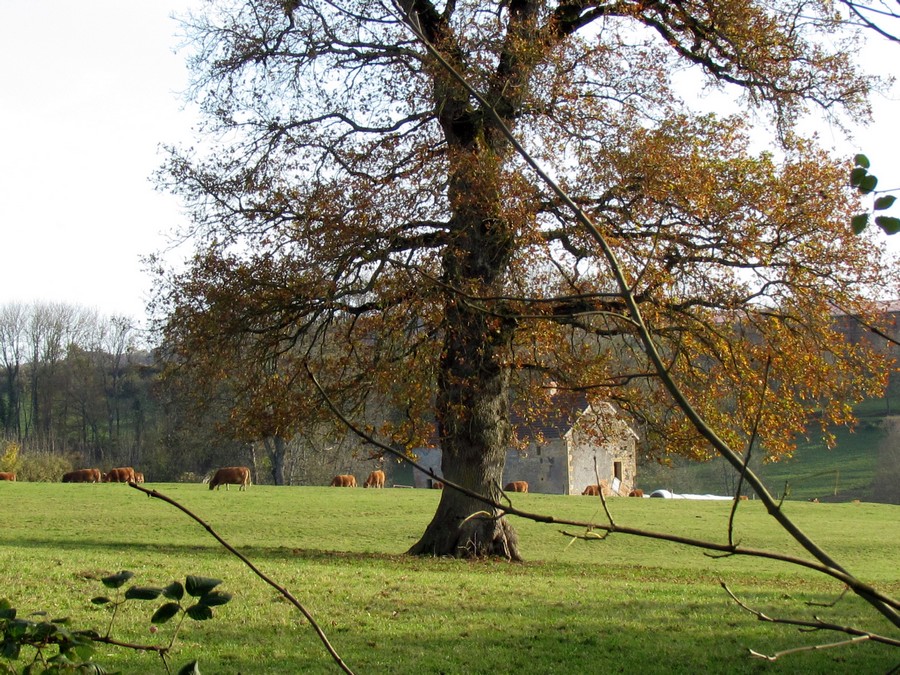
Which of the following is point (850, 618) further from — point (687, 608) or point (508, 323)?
point (508, 323)

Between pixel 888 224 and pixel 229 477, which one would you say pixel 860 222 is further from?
pixel 229 477

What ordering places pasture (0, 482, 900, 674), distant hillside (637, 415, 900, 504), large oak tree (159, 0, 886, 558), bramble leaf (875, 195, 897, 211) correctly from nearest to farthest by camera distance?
bramble leaf (875, 195, 897, 211) → pasture (0, 482, 900, 674) → large oak tree (159, 0, 886, 558) → distant hillside (637, 415, 900, 504)

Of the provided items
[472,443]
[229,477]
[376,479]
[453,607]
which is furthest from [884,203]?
[376,479]

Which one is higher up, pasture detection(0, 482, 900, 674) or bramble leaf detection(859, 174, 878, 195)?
bramble leaf detection(859, 174, 878, 195)

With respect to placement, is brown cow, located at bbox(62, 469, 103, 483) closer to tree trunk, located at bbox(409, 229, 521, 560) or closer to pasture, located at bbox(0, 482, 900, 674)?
pasture, located at bbox(0, 482, 900, 674)

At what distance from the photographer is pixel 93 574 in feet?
29.7

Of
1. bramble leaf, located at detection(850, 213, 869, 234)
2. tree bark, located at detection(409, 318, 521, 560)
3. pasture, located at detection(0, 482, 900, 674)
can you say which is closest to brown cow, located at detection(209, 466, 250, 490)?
pasture, located at detection(0, 482, 900, 674)

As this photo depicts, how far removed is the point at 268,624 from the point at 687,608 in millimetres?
3856

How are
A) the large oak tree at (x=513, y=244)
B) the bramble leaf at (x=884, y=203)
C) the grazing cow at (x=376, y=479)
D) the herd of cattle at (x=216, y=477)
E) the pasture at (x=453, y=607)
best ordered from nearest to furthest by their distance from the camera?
1. the bramble leaf at (x=884, y=203)
2. the pasture at (x=453, y=607)
3. the large oak tree at (x=513, y=244)
4. the herd of cattle at (x=216, y=477)
5. the grazing cow at (x=376, y=479)

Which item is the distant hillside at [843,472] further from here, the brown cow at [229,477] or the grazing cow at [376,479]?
the brown cow at [229,477]

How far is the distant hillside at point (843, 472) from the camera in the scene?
194 ft

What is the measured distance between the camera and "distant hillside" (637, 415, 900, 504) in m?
59.1

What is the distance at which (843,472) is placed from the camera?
6419 centimetres

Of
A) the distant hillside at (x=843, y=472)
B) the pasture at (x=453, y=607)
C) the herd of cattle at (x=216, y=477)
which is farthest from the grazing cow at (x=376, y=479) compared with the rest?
the pasture at (x=453, y=607)
